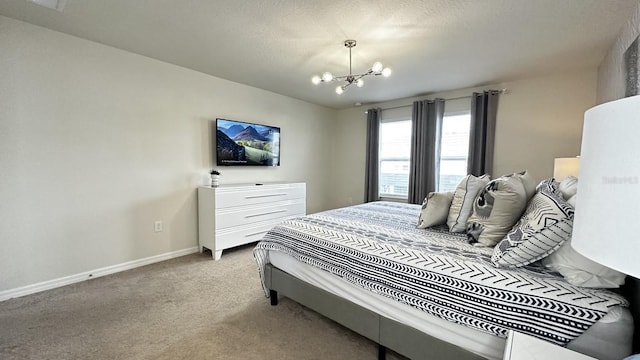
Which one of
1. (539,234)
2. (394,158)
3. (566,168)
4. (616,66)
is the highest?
(616,66)

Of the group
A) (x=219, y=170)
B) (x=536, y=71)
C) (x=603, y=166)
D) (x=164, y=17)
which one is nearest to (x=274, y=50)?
(x=164, y=17)

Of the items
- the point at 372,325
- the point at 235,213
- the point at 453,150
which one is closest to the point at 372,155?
the point at 453,150

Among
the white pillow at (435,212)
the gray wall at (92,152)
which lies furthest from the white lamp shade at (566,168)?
the gray wall at (92,152)

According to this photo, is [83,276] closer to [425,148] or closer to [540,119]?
[425,148]

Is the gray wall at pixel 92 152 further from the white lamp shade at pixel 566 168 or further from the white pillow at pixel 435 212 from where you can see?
the white lamp shade at pixel 566 168

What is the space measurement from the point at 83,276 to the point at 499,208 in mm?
3750

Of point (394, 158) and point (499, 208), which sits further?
point (394, 158)

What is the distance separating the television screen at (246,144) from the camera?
11.8ft

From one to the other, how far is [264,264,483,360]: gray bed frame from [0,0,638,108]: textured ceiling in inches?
84.0

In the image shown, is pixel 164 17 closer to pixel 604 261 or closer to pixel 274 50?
pixel 274 50

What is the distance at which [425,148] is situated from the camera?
4.23 metres

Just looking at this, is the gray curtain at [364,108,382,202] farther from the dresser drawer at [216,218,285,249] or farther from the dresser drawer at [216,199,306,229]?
the dresser drawer at [216,218,285,249]

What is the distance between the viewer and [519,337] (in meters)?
0.98

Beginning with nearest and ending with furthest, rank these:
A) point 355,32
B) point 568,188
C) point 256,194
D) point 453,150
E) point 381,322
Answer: point 568,188, point 381,322, point 355,32, point 256,194, point 453,150
